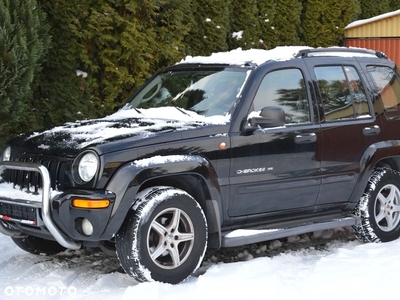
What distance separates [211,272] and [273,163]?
1.08 m

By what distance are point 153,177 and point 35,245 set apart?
1.57 meters

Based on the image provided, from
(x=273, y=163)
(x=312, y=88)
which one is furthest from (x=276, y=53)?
(x=273, y=163)

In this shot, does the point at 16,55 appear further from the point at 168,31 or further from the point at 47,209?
the point at 47,209

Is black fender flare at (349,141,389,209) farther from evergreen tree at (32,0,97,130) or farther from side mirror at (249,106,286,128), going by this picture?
evergreen tree at (32,0,97,130)

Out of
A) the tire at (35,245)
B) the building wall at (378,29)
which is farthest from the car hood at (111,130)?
the building wall at (378,29)

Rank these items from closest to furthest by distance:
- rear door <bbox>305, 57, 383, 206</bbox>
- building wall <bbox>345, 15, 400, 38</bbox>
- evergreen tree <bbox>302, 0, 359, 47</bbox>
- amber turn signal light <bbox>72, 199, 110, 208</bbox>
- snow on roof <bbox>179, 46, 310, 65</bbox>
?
amber turn signal light <bbox>72, 199, 110, 208</bbox> → snow on roof <bbox>179, 46, 310, 65</bbox> → rear door <bbox>305, 57, 383, 206</bbox> → evergreen tree <bbox>302, 0, 359, 47</bbox> → building wall <bbox>345, 15, 400, 38</bbox>

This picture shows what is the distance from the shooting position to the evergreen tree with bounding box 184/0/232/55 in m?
11.2

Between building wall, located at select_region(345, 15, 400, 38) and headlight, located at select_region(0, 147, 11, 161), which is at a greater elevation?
building wall, located at select_region(345, 15, 400, 38)

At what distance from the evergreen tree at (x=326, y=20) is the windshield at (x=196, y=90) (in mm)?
8595

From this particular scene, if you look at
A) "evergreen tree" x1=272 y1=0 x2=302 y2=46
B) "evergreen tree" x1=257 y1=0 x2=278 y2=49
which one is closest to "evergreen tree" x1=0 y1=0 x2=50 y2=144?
"evergreen tree" x1=257 y1=0 x2=278 y2=49

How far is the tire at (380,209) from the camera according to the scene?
6.55 m

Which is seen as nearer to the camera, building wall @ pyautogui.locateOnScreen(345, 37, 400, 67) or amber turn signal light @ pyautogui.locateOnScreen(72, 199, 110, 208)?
amber turn signal light @ pyautogui.locateOnScreen(72, 199, 110, 208)

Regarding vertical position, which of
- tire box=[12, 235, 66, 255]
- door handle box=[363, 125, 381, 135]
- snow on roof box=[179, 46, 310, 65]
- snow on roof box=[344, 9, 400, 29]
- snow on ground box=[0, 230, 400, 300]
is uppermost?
snow on roof box=[344, 9, 400, 29]

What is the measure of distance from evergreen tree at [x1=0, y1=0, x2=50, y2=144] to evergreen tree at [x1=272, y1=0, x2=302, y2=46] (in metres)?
6.42
